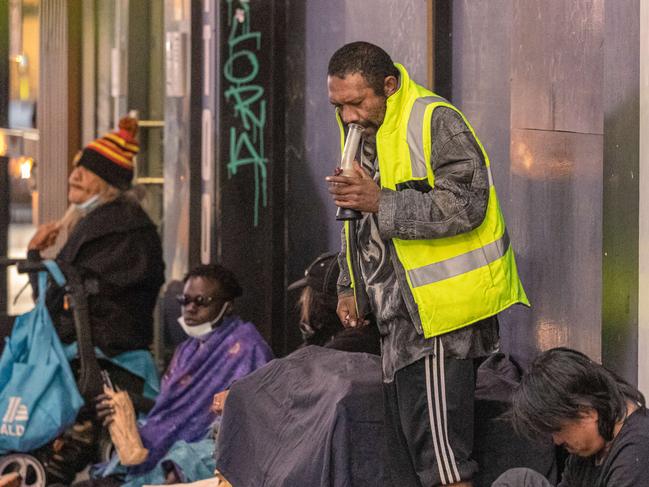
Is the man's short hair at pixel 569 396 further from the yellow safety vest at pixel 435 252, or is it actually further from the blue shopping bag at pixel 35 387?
the blue shopping bag at pixel 35 387

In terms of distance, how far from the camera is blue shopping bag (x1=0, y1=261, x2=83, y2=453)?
636cm

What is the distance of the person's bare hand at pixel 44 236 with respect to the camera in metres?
7.02

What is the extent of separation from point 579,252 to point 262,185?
327cm

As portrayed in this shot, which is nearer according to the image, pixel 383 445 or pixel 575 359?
pixel 575 359

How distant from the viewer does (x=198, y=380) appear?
20.3 ft

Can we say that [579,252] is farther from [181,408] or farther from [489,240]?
[181,408]

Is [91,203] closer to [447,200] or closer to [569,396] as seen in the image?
[447,200]

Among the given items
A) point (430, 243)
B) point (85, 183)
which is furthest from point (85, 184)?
point (430, 243)

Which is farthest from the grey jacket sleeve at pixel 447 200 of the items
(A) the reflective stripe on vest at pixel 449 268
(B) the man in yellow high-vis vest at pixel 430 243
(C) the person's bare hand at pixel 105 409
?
(C) the person's bare hand at pixel 105 409

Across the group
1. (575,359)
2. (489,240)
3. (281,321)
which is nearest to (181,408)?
(281,321)

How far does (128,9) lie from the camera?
9.48m

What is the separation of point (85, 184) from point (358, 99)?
352cm

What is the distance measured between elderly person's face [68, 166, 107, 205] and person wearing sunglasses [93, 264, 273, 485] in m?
1.18

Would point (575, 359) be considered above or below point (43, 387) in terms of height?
above
